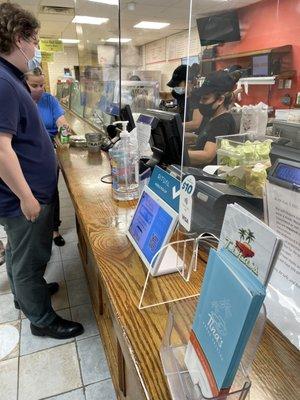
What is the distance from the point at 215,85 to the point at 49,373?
218 centimetres

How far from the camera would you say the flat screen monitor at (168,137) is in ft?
4.62

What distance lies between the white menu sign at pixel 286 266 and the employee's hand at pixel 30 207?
3.33 feet

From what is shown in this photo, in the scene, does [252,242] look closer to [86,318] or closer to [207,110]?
[86,318]

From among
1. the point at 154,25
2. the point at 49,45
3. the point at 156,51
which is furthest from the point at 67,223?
the point at 156,51

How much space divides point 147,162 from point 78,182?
44 cm

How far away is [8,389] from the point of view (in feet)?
5.15

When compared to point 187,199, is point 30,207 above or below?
below

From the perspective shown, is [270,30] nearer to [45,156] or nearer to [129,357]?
[45,156]

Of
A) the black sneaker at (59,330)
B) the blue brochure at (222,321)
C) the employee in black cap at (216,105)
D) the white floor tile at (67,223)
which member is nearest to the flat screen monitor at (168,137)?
the employee in black cap at (216,105)

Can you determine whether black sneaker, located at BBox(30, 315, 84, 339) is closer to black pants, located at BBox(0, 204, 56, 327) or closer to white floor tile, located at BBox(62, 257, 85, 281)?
black pants, located at BBox(0, 204, 56, 327)

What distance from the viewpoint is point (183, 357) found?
0.60 m

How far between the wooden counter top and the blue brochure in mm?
125

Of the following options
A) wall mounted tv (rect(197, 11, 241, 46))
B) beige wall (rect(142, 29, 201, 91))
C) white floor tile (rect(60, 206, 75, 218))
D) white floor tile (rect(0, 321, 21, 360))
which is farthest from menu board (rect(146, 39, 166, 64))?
white floor tile (rect(0, 321, 21, 360))

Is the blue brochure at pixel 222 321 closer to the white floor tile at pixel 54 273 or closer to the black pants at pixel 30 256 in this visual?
the black pants at pixel 30 256
